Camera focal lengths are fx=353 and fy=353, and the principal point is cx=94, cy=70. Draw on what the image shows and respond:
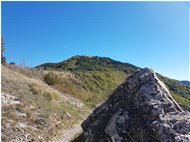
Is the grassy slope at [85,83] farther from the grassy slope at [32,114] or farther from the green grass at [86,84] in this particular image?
the grassy slope at [32,114]

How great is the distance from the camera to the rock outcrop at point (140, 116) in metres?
6.91

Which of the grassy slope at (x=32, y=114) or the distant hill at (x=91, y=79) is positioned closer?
the grassy slope at (x=32, y=114)

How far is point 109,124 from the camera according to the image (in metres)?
8.01

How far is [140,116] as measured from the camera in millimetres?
7699

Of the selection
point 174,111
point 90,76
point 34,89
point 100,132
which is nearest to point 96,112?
point 100,132

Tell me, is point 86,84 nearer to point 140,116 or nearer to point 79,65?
point 79,65

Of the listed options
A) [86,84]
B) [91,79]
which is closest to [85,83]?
[86,84]

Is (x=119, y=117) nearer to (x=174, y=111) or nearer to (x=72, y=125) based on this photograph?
(x=174, y=111)

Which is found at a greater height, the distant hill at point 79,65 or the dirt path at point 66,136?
the distant hill at point 79,65

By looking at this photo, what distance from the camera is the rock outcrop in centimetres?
691

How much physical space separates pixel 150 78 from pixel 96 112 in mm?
1593

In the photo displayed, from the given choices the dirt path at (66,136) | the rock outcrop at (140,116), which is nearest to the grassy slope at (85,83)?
the dirt path at (66,136)

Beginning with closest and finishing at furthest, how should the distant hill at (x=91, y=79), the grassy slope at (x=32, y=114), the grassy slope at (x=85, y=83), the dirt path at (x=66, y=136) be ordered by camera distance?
the grassy slope at (x=32, y=114) < the dirt path at (x=66, y=136) < the grassy slope at (x=85, y=83) < the distant hill at (x=91, y=79)

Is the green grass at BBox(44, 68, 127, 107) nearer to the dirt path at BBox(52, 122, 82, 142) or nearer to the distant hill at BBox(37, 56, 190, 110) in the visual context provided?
the distant hill at BBox(37, 56, 190, 110)
